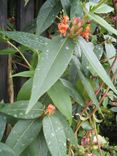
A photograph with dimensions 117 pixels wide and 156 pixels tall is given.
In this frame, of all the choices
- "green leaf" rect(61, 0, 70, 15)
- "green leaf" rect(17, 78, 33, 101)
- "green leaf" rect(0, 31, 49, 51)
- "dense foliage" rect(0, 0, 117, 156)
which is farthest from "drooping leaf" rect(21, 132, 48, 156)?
"green leaf" rect(61, 0, 70, 15)

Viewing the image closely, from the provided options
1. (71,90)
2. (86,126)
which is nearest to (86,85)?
(71,90)

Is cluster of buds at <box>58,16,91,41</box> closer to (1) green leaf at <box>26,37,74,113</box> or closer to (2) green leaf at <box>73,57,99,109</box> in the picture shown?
(1) green leaf at <box>26,37,74,113</box>

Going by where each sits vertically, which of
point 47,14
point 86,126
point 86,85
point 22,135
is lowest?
point 86,126

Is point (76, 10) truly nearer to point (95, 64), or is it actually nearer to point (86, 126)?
point (95, 64)

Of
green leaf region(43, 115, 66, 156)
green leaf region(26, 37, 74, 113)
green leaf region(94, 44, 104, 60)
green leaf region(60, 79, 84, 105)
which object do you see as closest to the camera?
green leaf region(26, 37, 74, 113)

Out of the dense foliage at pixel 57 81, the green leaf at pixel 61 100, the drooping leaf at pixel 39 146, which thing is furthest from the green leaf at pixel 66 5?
the drooping leaf at pixel 39 146

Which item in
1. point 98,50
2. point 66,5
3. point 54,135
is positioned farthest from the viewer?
point 98,50

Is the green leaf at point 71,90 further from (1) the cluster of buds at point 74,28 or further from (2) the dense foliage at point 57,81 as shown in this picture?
(1) the cluster of buds at point 74,28

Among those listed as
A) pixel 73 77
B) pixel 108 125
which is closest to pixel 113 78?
pixel 73 77
